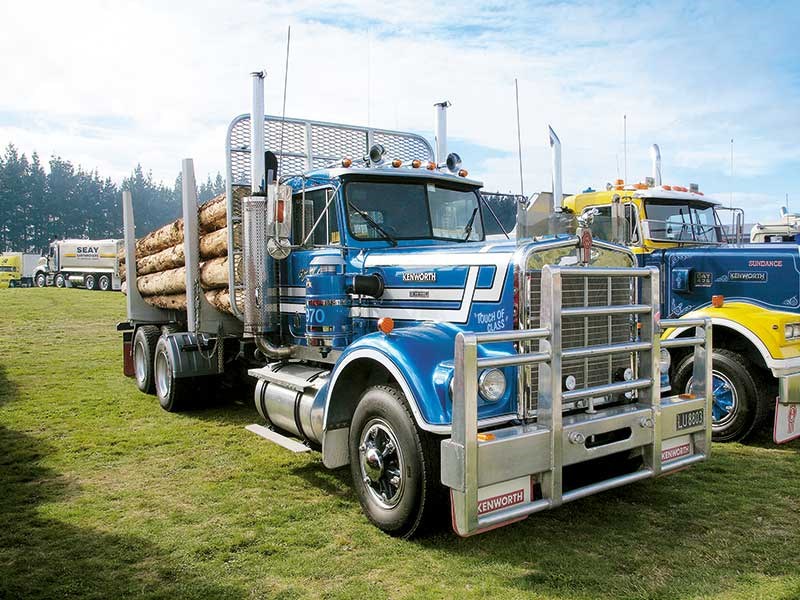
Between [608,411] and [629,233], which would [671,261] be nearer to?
[629,233]

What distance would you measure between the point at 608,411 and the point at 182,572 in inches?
115

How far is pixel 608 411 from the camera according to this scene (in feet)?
14.9

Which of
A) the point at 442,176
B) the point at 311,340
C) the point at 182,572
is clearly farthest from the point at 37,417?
the point at 442,176

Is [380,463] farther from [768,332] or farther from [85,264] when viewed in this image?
[85,264]

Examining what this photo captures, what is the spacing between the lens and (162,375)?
30.8 feet

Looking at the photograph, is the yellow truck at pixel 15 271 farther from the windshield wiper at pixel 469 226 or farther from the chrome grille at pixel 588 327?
the chrome grille at pixel 588 327

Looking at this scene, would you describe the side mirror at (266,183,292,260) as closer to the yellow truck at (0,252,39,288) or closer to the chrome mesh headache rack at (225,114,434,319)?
the chrome mesh headache rack at (225,114,434,319)

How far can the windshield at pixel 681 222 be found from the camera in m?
8.40

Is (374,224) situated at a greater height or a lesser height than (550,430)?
greater

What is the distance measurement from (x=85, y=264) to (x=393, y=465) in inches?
1862

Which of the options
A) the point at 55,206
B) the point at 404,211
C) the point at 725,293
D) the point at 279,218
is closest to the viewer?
the point at 279,218

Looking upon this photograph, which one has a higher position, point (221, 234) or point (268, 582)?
point (221, 234)

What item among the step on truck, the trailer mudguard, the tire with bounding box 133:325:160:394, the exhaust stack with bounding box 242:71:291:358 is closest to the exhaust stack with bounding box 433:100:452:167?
the exhaust stack with bounding box 242:71:291:358

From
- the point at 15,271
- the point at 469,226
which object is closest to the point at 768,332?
the point at 469,226
